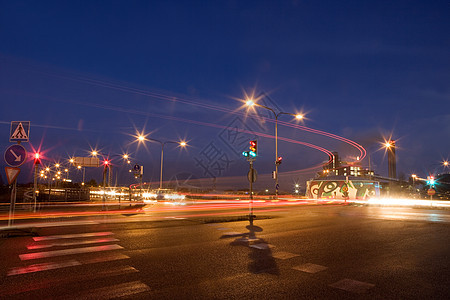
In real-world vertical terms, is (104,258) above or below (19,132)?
below

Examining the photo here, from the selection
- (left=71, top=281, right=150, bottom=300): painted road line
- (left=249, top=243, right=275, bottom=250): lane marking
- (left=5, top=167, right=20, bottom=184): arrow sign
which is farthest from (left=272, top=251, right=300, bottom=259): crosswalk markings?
(left=5, top=167, right=20, bottom=184): arrow sign

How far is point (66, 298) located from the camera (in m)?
4.56

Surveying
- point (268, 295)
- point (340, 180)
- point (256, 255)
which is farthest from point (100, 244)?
point (340, 180)

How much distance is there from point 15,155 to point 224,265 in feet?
26.8

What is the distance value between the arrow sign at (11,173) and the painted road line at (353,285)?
1026 centimetres

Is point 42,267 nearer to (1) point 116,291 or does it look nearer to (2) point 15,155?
(1) point 116,291

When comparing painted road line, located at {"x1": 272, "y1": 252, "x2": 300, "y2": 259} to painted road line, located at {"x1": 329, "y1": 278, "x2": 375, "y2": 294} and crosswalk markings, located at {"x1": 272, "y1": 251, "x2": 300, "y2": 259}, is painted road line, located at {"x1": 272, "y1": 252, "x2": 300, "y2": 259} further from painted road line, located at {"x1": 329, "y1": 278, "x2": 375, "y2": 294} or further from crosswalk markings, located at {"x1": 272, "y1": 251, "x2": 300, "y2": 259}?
painted road line, located at {"x1": 329, "y1": 278, "x2": 375, "y2": 294}

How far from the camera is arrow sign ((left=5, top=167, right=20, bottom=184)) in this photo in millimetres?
10578

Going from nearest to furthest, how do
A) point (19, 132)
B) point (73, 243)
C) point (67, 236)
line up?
point (73, 243)
point (67, 236)
point (19, 132)

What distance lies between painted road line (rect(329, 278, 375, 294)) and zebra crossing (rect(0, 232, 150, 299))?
3.01 metres

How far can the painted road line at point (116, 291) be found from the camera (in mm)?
4645

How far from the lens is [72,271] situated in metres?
5.91

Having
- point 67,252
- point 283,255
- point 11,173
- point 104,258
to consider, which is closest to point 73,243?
point 67,252

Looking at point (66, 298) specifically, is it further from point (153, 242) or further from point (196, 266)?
point (153, 242)
